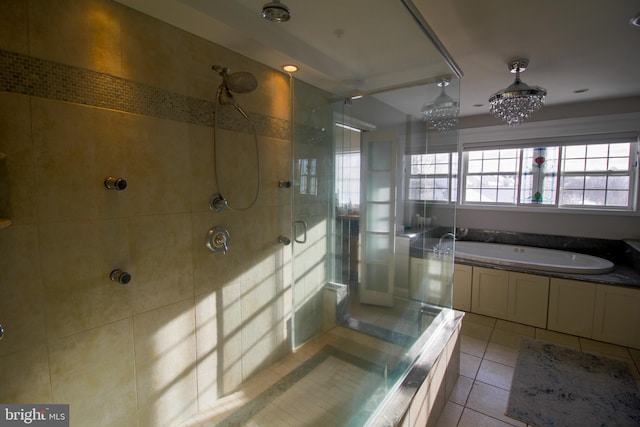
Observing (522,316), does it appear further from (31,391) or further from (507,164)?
(31,391)

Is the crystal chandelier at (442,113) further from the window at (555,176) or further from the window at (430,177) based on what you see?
the window at (555,176)

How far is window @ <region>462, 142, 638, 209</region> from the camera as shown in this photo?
141 inches

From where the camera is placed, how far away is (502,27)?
1.93 m

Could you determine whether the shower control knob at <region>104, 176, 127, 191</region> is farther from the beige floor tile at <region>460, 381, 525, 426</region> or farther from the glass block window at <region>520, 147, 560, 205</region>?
the glass block window at <region>520, 147, 560, 205</region>

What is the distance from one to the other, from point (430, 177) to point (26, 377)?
2.97 metres

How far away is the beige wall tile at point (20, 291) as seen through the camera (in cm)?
115

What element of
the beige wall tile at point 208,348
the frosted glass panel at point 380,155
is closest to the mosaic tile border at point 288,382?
the beige wall tile at point 208,348

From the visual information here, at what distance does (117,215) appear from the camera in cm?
143

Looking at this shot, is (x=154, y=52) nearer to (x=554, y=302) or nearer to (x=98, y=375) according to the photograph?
(x=98, y=375)

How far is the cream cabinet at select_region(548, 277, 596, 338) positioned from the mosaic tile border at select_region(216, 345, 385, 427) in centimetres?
228

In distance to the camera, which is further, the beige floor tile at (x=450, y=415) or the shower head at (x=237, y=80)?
the beige floor tile at (x=450, y=415)

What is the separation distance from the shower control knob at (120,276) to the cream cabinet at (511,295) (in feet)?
11.2

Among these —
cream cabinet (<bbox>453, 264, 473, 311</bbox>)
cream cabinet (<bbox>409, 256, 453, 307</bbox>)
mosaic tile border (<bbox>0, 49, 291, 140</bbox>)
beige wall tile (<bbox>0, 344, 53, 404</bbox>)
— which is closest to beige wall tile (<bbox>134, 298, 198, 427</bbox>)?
beige wall tile (<bbox>0, 344, 53, 404</bbox>)

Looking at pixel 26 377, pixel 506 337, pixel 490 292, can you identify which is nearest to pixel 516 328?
pixel 506 337
